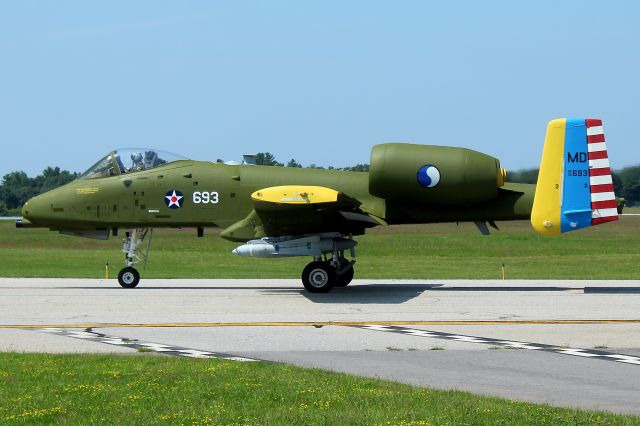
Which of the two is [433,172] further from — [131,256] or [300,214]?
[131,256]

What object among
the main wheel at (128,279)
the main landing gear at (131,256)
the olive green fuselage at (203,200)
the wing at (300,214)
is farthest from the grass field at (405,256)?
the wing at (300,214)

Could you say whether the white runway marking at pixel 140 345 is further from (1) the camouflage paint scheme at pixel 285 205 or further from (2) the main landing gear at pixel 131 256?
(2) the main landing gear at pixel 131 256

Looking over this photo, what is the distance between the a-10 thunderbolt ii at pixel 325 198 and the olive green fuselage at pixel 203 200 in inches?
1.0

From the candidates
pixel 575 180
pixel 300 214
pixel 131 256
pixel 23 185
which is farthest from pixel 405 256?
pixel 23 185

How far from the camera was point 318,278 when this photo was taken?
23.0 metres

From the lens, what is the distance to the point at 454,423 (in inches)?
346

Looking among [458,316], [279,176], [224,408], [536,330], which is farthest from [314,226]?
[224,408]

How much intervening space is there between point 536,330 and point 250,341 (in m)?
4.81

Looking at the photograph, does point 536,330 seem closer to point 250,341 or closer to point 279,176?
point 250,341

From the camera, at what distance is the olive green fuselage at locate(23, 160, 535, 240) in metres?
23.7

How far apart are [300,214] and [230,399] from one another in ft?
41.5

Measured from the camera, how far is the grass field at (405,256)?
34438mm

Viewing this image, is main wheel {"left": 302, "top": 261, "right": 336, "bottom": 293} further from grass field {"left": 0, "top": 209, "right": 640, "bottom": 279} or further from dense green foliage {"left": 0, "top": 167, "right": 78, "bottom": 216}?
dense green foliage {"left": 0, "top": 167, "right": 78, "bottom": 216}

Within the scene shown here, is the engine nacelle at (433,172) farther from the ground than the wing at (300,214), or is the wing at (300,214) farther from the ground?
the engine nacelle at (433,172)
